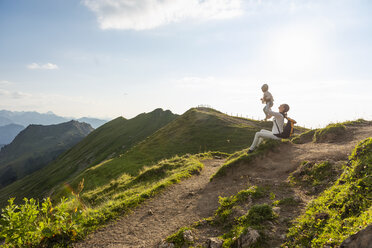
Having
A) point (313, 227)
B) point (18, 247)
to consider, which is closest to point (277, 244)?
point (313, 227)

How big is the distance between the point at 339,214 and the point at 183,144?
3773 cm

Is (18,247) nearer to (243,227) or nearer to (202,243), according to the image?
(202,243)

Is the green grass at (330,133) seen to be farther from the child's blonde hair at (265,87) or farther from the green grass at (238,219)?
the green grass at (238,219)

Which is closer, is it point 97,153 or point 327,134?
point 327,134

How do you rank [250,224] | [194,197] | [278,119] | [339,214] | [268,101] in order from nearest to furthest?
1. [339,214]
2. [250,224]
3. [194,197]
4. [268,101]
5. [278,119]

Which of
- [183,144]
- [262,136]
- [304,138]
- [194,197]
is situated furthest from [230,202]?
[183,144]

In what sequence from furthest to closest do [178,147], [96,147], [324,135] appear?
1. [96,147]
2. [178,147]
3. [324,135]

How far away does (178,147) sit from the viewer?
41.1m

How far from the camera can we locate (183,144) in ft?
139

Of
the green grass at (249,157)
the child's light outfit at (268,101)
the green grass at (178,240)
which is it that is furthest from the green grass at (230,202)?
the child's light outfit at (268,101)

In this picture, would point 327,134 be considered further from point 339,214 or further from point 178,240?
point 178,240

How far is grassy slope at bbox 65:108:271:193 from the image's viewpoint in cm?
3447

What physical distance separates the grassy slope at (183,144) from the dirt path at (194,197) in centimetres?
2059

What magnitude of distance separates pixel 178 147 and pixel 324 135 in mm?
29820
